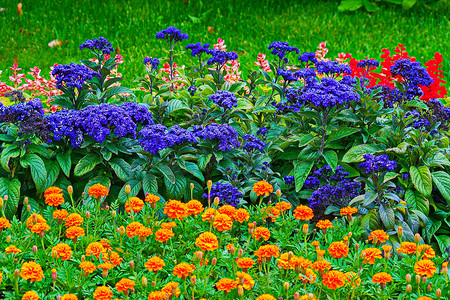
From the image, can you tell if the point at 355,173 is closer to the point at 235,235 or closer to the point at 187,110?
the point at 235,235

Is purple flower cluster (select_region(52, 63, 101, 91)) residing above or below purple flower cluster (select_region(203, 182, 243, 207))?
above

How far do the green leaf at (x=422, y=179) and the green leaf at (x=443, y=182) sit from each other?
102mm

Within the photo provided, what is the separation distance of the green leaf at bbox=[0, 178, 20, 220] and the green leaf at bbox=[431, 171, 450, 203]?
8.24 feet

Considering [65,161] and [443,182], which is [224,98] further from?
[443,182]

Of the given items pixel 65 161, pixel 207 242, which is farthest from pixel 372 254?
pixel 65 161

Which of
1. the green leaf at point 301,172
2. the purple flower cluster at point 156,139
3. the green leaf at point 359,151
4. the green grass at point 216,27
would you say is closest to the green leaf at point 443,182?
the green leaf at point 359,151

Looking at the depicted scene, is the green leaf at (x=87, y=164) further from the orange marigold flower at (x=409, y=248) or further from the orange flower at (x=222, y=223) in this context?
the orange marigold flower at (x=409, y=248)

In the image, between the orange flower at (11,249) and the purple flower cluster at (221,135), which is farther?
the purple flower cluster at (221,135)

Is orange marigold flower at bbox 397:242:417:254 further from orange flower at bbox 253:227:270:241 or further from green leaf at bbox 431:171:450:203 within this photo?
green leaf at bbox 431:171:450:203

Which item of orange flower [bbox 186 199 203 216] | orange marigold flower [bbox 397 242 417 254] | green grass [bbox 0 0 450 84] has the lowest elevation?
green grass [bbox 0 0 450 84]

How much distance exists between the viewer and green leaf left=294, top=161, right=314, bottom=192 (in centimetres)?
312

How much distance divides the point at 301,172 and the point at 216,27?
15.6 feet

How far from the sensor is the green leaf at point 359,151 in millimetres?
3113

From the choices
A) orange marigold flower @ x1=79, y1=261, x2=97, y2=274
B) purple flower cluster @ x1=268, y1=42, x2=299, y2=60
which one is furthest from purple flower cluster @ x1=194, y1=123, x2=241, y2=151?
orange marigold flower @ x1=79, y1=261, x2=97, y2=274
